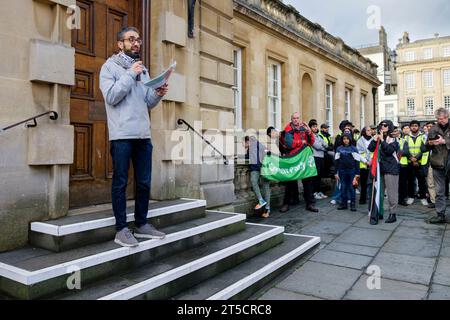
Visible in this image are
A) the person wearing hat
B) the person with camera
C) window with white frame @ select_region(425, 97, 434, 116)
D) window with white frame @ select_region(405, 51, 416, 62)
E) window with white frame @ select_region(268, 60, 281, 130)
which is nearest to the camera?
the person with camera

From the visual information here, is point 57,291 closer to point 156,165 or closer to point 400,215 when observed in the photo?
point 156,165

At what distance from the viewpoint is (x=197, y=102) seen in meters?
6.31

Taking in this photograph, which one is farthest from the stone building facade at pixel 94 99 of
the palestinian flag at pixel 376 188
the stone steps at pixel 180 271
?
the palestinian flag at pixel 376 188

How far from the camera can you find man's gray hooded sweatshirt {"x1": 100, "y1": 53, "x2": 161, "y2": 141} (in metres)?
3.42

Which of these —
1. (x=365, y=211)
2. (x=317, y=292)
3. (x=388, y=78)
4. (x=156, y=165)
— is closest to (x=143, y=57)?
(x=156, y=165)

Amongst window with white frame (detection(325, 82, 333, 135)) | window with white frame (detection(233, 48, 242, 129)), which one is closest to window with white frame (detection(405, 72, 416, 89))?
window with white frame (detection(325, 82, 333, 135))

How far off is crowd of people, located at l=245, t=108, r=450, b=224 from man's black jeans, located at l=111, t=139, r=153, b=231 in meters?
4.21

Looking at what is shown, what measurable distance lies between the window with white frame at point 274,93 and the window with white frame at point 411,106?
196 ft

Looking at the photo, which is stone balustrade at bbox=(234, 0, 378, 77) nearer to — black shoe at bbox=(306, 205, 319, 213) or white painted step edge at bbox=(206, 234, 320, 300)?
black shoe at bbox=(306, 205, 319, 213)

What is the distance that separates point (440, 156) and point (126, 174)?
6.30 meters

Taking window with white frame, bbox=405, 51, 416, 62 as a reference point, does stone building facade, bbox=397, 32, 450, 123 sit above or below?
below

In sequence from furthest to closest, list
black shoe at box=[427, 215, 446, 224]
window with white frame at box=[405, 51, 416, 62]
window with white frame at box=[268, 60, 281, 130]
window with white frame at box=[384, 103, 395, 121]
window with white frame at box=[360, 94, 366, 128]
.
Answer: window with white frame at box=[405, 51, 416, 62], window with white frame at box=[384, 103, 395, 121], window with white frame at box=[360, 94, 366, 128], window with white frame at box=[268, 60, 281, 130], black shoe at box=[427, 215, 446, 224]

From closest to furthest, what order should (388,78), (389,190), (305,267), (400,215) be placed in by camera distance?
1. (305,267)
2. (389,190)
3. (400,215)
4. (388,78)

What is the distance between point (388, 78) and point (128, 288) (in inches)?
2548
